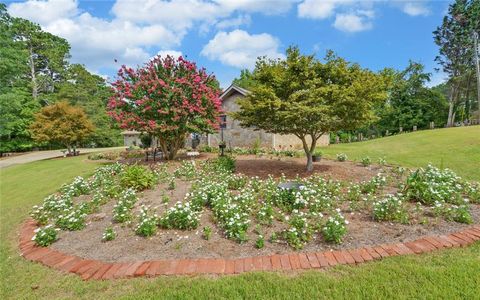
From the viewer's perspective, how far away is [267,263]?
3377 mm

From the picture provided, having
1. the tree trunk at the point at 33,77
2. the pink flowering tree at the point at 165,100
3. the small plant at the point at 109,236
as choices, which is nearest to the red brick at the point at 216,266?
the small plant at the point at 109,236

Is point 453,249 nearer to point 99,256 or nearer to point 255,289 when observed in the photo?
point 255,289

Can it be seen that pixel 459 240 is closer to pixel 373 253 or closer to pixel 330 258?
pixel 373 253

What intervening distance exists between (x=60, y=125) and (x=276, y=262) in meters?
21.4

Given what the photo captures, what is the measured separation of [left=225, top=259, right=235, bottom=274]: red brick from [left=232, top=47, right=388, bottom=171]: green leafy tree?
4807 mm

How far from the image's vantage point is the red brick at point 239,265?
3.28 meters

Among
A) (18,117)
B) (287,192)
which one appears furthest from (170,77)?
(18,117)

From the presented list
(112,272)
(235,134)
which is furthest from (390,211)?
(235,134)

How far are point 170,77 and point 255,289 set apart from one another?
11.2m

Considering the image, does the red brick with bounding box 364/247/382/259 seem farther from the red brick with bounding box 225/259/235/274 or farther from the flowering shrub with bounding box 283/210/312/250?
the red brick with bounding box 225/259/235/274

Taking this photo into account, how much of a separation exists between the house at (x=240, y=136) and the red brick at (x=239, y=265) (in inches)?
556

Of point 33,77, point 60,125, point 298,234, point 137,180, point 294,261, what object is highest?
point 33,77

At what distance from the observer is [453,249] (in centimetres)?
349

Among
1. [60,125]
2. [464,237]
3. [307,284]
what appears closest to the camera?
[307,284]
